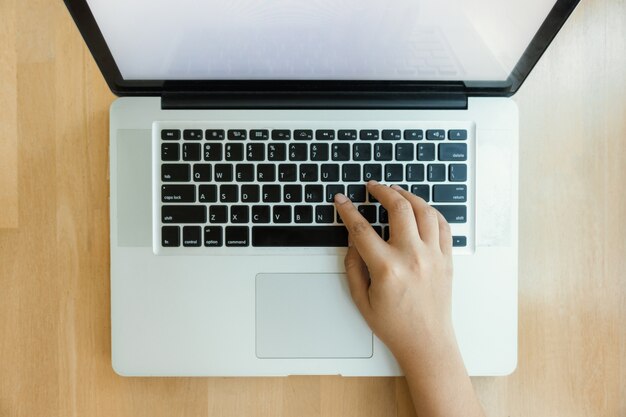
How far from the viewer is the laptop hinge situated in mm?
555

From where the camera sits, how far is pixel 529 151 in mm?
612

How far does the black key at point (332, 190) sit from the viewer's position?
553mm

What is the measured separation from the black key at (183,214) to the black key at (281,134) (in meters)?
0.12

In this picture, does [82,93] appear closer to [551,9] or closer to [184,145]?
[184,145]

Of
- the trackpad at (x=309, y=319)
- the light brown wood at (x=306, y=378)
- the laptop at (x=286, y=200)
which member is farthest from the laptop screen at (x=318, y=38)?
the trackpad at (x=309, y=319)

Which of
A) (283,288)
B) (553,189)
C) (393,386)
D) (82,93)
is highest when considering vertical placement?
(82,93)

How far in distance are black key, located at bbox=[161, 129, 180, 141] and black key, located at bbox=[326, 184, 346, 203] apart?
0.61 ft

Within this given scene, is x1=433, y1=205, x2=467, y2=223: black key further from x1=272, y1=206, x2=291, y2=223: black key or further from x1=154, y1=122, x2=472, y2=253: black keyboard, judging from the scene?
x1=272, y1=206, x2=291, y2=223: black key

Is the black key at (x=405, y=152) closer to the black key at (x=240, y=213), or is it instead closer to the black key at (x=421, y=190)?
the black key at (x=421, y=190)

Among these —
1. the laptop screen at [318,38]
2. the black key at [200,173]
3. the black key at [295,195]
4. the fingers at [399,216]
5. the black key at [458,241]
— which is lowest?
the black key at [458,241]

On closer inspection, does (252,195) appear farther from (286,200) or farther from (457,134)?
(457,134)

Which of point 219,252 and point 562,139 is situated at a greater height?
point 562,139

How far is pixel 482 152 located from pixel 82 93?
19.7 inches

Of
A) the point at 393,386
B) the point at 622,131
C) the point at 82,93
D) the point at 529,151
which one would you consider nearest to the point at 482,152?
the point at 529,151
